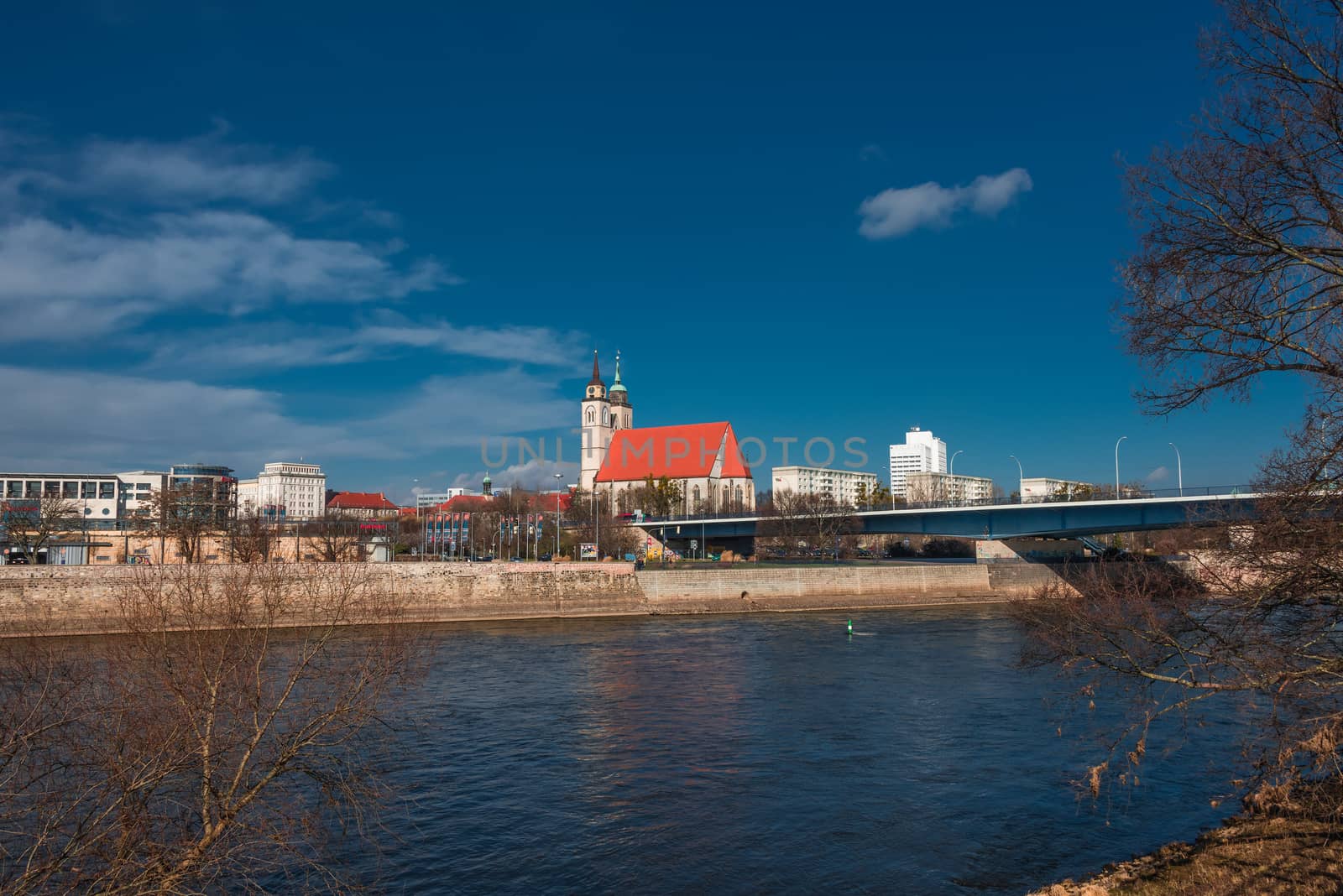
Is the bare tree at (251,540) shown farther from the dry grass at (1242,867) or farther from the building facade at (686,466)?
the building facade at (686,466)

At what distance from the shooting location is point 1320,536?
8516mm

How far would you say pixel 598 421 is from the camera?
6442 inches

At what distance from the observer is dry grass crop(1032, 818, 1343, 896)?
1022 cm

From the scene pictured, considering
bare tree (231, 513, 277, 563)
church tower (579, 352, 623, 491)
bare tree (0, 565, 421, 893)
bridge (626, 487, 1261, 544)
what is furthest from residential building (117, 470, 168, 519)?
bare tree (0, 565, 421, 893)

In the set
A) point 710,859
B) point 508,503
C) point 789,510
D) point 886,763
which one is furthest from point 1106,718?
point 508,503

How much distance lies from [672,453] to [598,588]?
89.5 m

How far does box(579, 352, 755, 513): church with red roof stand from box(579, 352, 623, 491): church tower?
148 millimetres

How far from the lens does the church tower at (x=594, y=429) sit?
163 meters

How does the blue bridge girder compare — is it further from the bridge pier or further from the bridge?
the bridge pier

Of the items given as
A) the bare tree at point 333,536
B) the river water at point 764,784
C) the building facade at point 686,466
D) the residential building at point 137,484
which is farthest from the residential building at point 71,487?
the river water at point 764,784

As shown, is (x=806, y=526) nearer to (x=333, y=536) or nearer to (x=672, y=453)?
(x=333, y=536)

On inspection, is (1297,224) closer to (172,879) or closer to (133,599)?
(172,879)

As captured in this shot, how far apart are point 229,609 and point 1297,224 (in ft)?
40.8

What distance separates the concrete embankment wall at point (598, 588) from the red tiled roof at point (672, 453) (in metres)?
76.7
